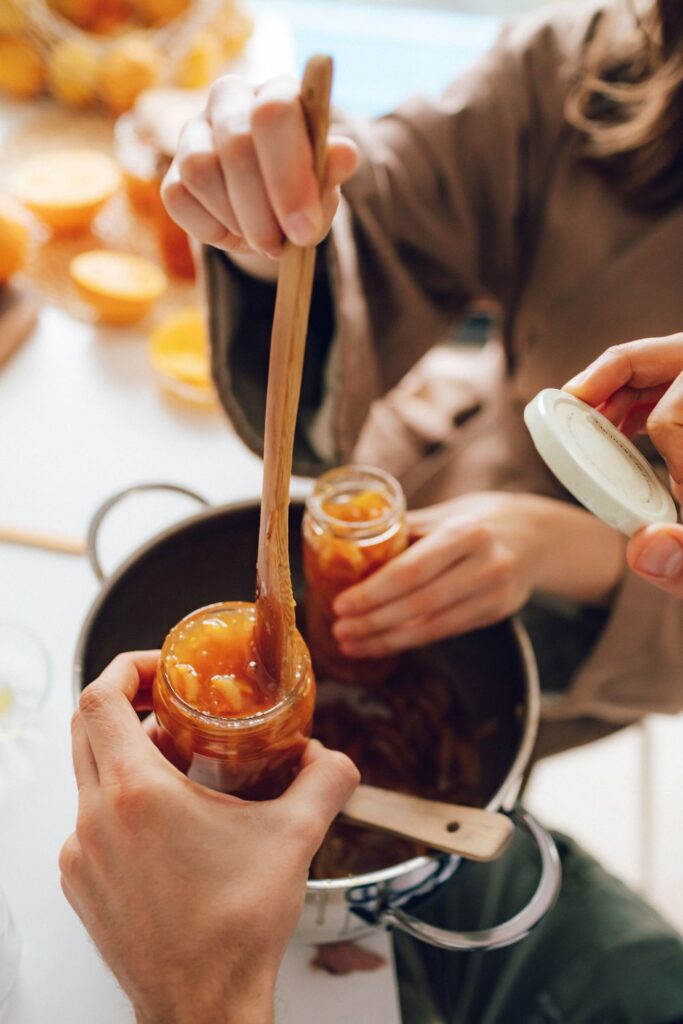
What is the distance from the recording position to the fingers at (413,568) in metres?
0.50

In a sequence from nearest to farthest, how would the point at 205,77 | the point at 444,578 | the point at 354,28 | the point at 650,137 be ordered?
the point at 444,578 → the point at 650,137 → the point at 205,77 → the point at 354,28

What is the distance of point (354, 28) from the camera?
4.42 ft

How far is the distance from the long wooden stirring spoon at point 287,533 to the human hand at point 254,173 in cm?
1

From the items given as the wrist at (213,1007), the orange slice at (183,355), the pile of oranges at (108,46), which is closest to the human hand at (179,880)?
the wrist at (213,1007)

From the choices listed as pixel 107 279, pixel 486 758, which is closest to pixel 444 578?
pixel 486 758

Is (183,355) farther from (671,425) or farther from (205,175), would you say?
(671,425)

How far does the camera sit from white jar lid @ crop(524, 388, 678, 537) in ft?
1.03

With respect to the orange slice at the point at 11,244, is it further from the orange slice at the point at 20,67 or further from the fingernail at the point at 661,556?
the fingernail at the point at 661,556

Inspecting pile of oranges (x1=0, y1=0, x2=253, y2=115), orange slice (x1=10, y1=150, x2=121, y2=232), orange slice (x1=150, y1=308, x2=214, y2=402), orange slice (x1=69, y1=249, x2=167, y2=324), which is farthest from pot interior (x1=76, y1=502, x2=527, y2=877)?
pile of oranges (x1=0, y1=0, x2=253, y2=115)

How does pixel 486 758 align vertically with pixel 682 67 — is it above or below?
below

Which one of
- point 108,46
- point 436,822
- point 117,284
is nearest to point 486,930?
point 436,822

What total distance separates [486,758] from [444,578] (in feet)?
0.37

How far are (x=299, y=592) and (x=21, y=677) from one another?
0.59 feet

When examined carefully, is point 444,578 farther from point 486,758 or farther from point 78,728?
point 78,728
